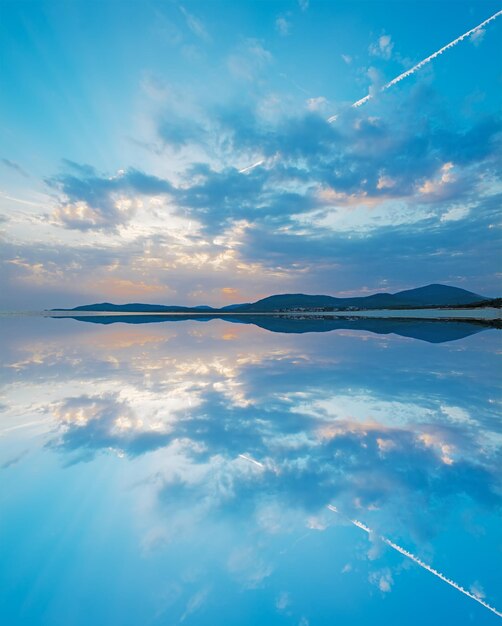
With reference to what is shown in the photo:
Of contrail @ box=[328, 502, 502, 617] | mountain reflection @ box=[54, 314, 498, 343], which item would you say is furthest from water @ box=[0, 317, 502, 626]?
mountain reflection @ box=[54, 314, 498, 343]

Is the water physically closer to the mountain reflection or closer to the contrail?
the contrail

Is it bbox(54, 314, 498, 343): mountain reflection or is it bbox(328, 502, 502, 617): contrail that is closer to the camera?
bbox(328, 502, 502, 617): contrail

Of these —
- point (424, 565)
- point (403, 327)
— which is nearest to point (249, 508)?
point (424, 565)

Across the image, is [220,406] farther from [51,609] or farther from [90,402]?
[51,609]

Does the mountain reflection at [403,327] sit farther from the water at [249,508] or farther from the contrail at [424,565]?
the contrail at [424,565]

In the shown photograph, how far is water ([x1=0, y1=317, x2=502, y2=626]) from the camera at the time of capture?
287 centimetres

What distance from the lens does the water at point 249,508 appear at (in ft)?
9.40

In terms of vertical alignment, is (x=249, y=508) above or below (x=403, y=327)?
below

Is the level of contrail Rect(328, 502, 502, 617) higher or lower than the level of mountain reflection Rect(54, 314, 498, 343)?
lower

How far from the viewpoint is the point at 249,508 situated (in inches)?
160

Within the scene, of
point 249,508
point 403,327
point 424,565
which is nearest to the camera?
point 424,565

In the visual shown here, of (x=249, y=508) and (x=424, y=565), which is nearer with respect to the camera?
(x=424, y=565)

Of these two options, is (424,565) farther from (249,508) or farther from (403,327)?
(403,327)

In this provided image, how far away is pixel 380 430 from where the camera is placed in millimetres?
6492
